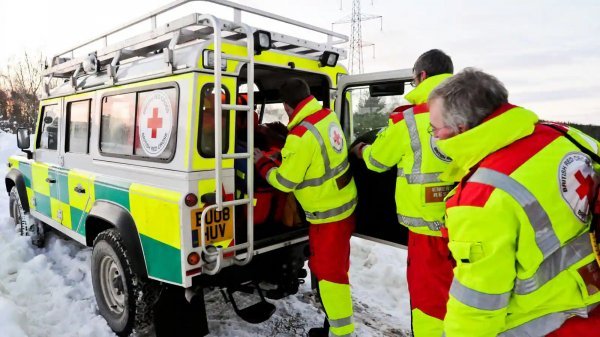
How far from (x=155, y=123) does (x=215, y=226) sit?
2.75ft

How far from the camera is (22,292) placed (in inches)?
146

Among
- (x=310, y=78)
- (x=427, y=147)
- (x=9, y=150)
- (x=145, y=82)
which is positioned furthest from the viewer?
(x=9, y=150)

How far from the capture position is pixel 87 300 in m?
3.62

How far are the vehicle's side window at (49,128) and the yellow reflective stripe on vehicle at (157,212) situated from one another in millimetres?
2008

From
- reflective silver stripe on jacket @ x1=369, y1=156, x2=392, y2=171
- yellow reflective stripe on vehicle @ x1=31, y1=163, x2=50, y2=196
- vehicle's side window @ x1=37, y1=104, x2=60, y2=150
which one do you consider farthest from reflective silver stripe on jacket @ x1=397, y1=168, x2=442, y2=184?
yellow reflective stripe on vehicle @ x1=31, y1=163, x2=50, y2=196

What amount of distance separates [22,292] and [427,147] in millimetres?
3771

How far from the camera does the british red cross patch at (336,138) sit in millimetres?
2881

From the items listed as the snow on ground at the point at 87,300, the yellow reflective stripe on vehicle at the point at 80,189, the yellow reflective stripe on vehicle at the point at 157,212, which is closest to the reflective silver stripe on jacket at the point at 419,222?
the yellow reflective stripe on vehicle at the point at 157,212

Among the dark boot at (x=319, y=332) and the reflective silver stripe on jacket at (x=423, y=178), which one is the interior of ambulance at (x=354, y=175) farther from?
the dark boot at (x=319, y=332)

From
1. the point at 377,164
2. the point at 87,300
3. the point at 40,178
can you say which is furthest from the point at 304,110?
the point at 40,178

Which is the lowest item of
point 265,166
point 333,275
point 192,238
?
point 333,275

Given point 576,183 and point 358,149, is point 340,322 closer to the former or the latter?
point 358,149

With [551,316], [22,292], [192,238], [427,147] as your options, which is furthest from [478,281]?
[22,292]

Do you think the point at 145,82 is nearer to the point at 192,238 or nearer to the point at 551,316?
the point at 192,238
